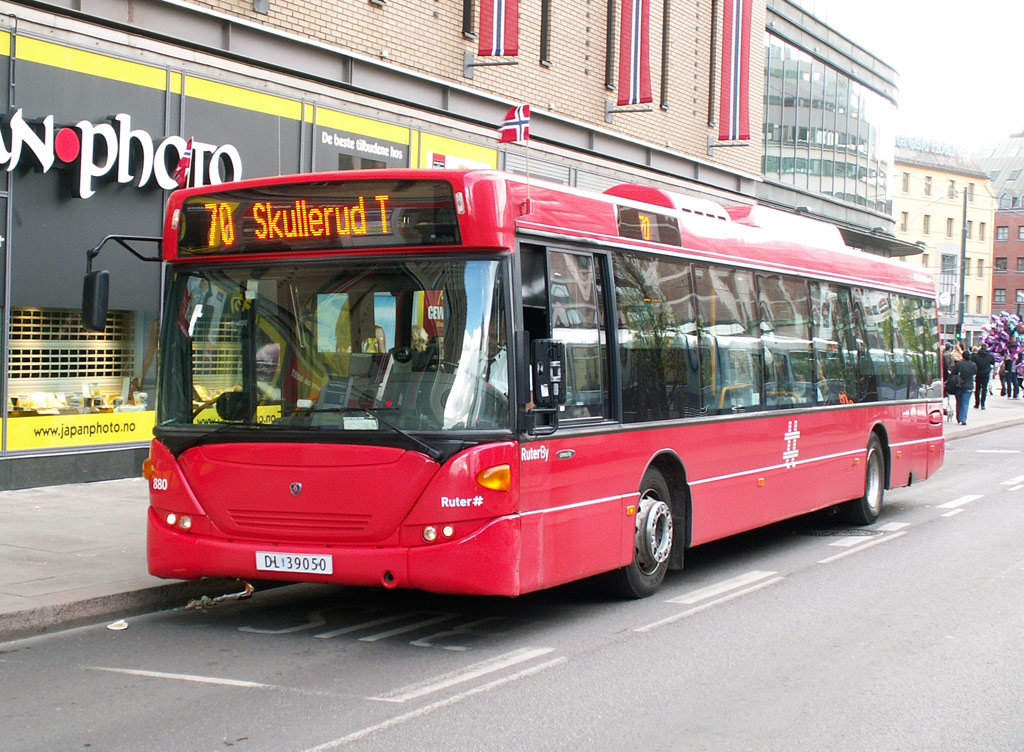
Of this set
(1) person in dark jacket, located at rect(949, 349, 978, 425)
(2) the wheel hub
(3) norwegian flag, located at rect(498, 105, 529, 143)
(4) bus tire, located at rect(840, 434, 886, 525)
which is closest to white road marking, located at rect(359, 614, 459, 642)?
(2) the wheel hub

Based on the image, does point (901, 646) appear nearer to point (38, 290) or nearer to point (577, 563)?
point (577, 563)

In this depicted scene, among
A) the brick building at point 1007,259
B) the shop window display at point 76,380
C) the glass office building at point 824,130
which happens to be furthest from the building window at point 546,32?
the brick building at point 1007,259

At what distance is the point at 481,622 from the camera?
800 centimetres

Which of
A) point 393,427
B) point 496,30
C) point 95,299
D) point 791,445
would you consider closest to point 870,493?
point 791,445

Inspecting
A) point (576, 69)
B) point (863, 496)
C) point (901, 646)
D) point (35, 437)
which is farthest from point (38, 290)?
point (576, 69)

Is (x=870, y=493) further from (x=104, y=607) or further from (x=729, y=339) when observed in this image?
(x=104, y=607)

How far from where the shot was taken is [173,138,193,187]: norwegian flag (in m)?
14.5

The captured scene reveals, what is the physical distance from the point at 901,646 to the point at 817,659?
66 cm

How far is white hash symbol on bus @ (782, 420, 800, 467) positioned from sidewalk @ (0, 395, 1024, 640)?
15.9 ft

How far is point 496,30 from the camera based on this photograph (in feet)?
63.7

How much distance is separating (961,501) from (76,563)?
10.7 metres

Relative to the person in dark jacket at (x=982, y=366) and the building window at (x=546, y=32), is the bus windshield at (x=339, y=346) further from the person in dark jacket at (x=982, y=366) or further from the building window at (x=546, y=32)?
the person in dark jacket at (x=982, y=366)

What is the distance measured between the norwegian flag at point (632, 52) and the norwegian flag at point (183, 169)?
1053 centimetres

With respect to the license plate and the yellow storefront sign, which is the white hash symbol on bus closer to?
the license plate
